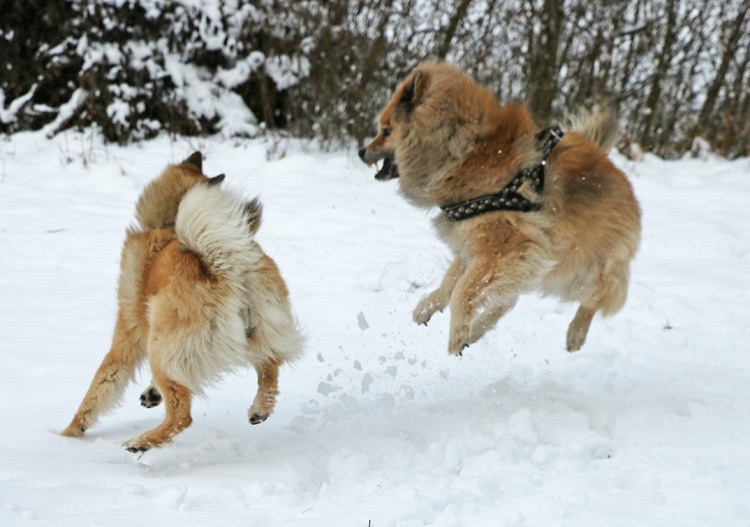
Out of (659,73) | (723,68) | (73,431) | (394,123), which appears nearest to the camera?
(73,431)

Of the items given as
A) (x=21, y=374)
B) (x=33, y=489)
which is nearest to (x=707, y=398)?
(x=33, y=489)

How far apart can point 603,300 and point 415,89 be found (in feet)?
5.52

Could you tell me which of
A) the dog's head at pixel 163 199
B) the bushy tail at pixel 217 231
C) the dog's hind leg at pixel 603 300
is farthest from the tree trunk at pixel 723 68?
the bushy tail at pixel 217 231

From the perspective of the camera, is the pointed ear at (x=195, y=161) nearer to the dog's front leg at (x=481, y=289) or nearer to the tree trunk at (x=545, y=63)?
the dog's front leg at (x=481, y=289)

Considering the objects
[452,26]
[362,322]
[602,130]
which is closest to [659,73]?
[452,26]

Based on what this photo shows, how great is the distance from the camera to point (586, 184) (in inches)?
136

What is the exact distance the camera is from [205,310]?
8.25 ft

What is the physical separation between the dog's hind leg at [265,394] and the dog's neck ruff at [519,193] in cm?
137

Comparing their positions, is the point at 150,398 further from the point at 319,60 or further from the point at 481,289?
the point at 319,60

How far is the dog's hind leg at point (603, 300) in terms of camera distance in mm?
3682

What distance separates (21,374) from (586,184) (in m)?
3.22

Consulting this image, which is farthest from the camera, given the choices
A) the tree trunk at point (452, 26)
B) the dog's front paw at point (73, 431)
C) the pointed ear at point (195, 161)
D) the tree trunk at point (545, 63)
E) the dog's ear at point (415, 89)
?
the tree trunk at point (452, 26)

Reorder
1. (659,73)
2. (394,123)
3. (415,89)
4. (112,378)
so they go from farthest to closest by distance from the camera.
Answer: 1. (659,73)
2. (394,123)
3. (415,89)
4. (112,378)

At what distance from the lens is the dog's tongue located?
3.82 meters
